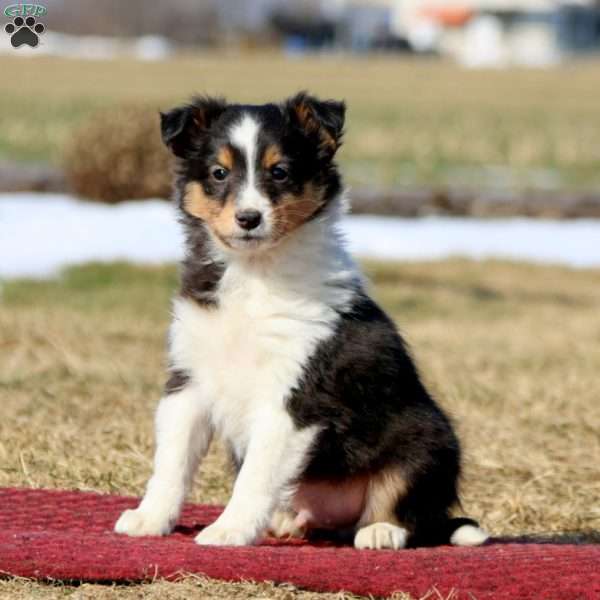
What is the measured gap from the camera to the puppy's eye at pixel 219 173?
4895 mm

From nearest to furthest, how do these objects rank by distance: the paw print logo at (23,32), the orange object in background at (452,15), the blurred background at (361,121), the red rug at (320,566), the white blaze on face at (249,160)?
1. the red rug at (320,566)
2. the white blaze on face at (249,160)
3. the paw print logo at (23,32)
4. the blurred background at (361,121)
5. the orange object in background at (452,15)

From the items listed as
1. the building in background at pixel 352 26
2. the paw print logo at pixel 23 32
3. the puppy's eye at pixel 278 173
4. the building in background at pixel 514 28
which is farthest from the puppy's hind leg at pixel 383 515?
the building in background at pixel 514 28

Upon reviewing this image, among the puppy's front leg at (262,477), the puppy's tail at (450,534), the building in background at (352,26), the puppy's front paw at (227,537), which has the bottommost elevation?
the building in background at (352,26)

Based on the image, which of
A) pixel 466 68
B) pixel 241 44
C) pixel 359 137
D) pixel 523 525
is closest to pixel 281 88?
A: pixel 359 137

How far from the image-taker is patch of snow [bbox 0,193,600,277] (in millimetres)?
15570

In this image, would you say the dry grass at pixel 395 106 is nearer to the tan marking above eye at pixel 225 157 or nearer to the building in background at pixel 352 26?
the tan marking above eye at pixel 225 157

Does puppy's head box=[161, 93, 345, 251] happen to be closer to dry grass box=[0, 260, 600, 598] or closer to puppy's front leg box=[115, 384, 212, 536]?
puppy's front leg box=[115, 384, 212, 536]

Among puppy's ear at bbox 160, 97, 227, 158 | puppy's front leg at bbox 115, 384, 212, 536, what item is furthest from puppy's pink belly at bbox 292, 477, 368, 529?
puppy's ear at bbox 160, 97, 227, 158

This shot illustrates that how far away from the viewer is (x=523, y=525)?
19.9 feet

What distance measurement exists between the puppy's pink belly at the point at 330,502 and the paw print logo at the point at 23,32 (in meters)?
3.60

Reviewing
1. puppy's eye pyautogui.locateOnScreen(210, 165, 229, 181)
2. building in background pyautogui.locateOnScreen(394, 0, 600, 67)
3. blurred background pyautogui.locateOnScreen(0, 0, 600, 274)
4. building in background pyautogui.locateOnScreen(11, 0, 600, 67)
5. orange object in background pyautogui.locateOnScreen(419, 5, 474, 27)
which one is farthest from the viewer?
orange object in background pyautogui.locateOnScreen(419, 5, 474, 27)

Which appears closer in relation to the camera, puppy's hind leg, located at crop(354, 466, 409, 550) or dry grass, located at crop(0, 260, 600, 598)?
puppy's hind leg, located at crop(354, 466, 409, 550)

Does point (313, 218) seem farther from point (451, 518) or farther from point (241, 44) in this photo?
point (241, 44)

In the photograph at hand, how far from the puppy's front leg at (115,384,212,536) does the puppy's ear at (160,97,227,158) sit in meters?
0.85
